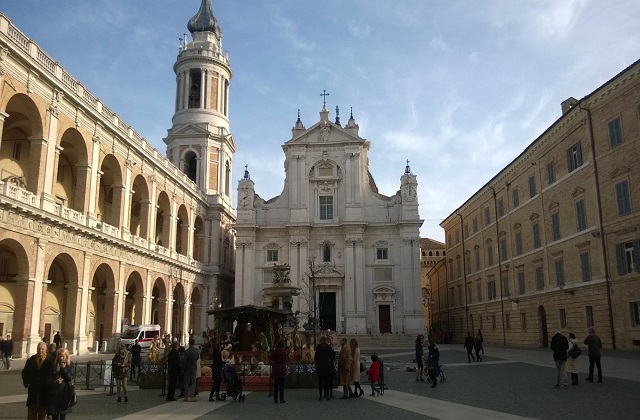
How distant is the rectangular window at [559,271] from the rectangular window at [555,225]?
1.39m

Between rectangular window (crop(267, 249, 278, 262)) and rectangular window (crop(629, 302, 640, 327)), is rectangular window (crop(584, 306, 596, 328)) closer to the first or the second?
rectangular window (crop(629, 302, 640, 327))

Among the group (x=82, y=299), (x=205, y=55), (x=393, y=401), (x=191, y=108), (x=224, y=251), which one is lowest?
(x=393, y=401)

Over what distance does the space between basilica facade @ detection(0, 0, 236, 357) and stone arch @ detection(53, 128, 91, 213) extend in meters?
0.07

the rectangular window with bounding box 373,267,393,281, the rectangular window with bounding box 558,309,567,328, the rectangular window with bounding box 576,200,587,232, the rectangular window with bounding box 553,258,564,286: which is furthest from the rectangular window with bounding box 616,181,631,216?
the rectangular window with bounding box 373,267,393,281

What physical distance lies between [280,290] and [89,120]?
1543 centimetres

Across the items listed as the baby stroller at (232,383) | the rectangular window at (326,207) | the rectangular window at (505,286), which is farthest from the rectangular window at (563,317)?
the rectangular window at (326,207)

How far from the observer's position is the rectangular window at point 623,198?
25797 millimetres

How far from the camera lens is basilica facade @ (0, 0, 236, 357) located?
26.8 m

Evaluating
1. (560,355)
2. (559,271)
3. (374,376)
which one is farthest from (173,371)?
(559,271)

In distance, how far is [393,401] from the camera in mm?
14211

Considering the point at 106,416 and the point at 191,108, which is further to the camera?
the point at 191,108

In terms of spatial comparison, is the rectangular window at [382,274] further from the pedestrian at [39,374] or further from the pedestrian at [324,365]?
the pedestrian at [39,374]

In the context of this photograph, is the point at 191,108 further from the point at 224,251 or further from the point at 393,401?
the point at 393,401

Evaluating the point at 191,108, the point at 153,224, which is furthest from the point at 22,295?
the point at 191,108
